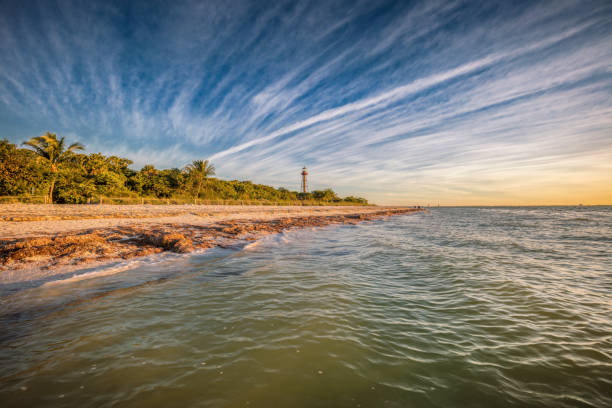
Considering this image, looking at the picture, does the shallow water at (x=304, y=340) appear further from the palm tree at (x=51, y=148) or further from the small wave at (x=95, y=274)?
the palm tree at (x=51, y=148)

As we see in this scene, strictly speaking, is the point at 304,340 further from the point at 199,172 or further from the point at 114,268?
the point at 199,172

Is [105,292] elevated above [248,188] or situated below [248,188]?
below

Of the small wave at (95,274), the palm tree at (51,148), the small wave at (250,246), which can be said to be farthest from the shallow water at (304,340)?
the palm tree at (51,148)

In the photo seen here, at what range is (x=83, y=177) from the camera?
1083 inches

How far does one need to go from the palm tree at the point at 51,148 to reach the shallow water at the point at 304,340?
3504 centimetres

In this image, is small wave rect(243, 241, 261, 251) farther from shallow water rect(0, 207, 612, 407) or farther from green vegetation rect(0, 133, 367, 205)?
green vegetation rect(0, 133, 367, 205)

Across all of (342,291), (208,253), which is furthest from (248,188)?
(342,291)

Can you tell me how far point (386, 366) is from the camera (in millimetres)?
2410

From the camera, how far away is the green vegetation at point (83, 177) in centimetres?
2047

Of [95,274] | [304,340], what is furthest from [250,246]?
[304,340]

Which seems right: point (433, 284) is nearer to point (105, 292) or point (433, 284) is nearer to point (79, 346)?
point (79, 346)

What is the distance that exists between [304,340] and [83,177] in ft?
117

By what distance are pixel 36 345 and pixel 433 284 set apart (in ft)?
20.2

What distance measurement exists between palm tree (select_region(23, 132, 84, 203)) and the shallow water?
3504 centimetres
